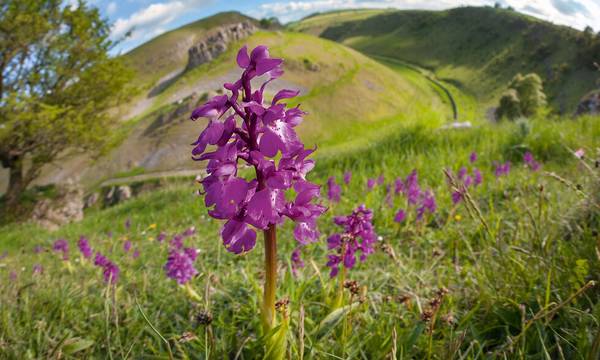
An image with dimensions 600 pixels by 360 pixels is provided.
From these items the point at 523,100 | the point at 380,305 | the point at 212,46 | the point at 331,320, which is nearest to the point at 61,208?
the point at 212,46

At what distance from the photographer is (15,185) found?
Answer: 19.1 m

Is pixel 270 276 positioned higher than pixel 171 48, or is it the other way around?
pixel 270 276

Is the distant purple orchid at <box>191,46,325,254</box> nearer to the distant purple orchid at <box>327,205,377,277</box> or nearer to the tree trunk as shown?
the distant purple orchid at <box>327,205,377,277</box>

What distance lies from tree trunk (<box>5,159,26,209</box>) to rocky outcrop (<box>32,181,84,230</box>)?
95 centimetres

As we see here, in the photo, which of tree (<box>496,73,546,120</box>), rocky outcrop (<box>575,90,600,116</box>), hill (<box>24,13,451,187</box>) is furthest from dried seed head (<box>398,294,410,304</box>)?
tree (<box>496,73,546,120</box>)

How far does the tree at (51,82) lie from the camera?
51.6 ft

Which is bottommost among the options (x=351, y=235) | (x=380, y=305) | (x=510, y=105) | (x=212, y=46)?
(x=510, y=105)

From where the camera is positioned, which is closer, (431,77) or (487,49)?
(431,77)

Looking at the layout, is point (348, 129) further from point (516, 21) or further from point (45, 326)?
point (516, 21)

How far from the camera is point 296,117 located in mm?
1252

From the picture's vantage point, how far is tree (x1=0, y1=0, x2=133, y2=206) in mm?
15734

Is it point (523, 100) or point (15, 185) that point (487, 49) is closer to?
point (523, 100)

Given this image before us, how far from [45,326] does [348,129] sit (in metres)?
21.5

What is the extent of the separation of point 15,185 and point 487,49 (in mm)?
80175
